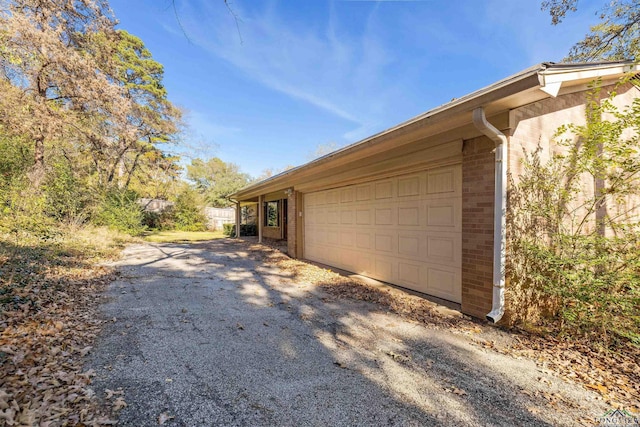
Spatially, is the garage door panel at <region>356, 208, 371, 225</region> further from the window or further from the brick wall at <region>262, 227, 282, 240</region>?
the window

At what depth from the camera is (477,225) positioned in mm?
4016

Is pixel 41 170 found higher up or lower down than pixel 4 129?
lower down

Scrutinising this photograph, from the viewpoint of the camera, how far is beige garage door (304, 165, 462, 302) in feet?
15.7

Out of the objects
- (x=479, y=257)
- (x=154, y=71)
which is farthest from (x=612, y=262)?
(x=154, y=71)

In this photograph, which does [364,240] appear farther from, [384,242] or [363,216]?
[384,242]

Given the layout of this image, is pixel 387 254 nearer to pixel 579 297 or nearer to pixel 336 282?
pixel 336 282

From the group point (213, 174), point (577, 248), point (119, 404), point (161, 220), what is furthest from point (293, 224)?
point (213, 174)

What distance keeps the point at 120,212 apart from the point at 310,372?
15.8 metres

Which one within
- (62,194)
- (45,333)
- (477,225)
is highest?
(62,194)

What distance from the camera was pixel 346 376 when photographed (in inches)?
103

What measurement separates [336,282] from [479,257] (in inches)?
125

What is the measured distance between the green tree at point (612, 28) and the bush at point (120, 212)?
707 inches

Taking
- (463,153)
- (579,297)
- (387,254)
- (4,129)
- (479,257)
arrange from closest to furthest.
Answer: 1. (579,297)
2. (479,257)
3. (463,153)
4. (387,254)
5. (4,129)

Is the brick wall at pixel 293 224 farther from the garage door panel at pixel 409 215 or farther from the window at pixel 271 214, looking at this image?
the window at pixel 271 214
